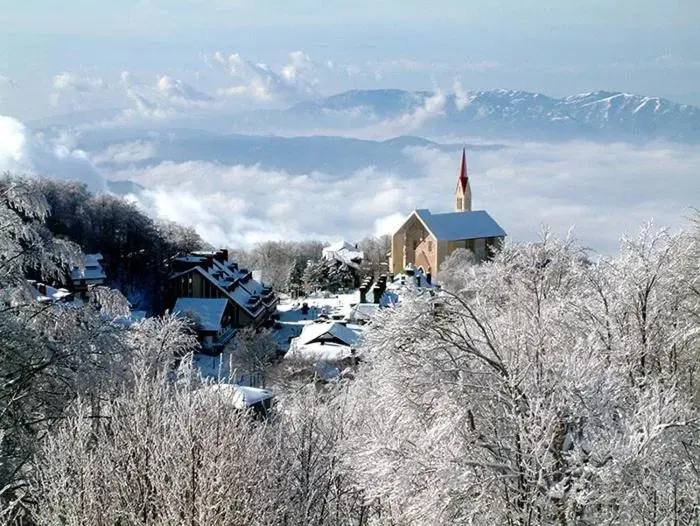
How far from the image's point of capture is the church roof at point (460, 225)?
2822 inches

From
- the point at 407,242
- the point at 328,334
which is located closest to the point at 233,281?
the point at 328,334

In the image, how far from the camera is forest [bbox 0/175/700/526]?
637 cm

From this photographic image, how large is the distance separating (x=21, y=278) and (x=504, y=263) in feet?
38.8

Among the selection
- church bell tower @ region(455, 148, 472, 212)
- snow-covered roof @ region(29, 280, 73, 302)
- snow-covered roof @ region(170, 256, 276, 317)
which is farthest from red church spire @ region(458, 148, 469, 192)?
snow-covered roof @ region(29, 280, 73, 302)

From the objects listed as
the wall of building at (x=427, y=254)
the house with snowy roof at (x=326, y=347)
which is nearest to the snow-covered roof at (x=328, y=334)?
the house with snowy roof at (x=326, y=347)

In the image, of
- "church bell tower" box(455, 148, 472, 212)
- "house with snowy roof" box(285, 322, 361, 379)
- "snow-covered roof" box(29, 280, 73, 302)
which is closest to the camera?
"snow-covered roof" box(29, 280, 73, 302)

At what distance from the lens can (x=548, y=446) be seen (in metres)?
8.80

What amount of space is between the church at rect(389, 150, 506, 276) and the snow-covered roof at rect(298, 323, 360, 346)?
3326 cm

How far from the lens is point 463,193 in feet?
268

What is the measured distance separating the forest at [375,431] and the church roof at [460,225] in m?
59.1

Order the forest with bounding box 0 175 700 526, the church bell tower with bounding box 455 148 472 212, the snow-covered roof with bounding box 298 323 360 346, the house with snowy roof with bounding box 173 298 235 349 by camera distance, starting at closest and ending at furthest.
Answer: the forest with bounding box 0 175 700 526
the snow-covered roof with bounding box 298 323 360 346
the house with snowy roof with bounding box 173 298 235 349
the church bell tower with bounding box 455 148 472 212

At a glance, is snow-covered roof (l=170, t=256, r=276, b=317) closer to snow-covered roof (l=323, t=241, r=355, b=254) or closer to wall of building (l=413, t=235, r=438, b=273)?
wall of building (l=413, t=235, r=438, b=273)

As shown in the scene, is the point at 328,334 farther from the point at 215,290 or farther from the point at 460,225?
the point at 460,225

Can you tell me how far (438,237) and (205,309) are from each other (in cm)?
3286
